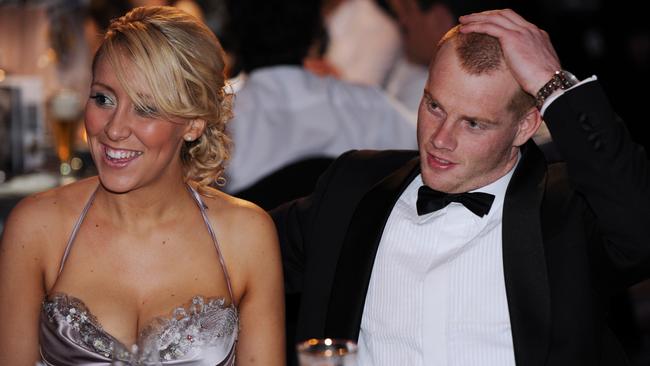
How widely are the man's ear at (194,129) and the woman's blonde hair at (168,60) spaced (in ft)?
0.06

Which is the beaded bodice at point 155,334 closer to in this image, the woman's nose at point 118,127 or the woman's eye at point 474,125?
the woman's nose at point 118,127

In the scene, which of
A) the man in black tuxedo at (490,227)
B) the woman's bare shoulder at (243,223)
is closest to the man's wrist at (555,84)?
the man in black tuxedo at (490,227)

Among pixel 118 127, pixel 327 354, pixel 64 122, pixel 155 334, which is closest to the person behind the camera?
pixel 327 354

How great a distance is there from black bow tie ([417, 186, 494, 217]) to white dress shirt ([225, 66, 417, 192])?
1504mm

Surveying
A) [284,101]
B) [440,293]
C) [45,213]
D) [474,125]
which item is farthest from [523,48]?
[284,101]

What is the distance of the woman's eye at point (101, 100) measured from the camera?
2.41 meters

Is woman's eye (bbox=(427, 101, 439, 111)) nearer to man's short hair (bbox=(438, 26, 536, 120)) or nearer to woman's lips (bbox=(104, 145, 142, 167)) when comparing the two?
man's short hair (bbox=(438, 26, 536, 120))

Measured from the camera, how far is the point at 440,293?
2520 millimetres

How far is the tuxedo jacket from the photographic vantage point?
7.68 feet

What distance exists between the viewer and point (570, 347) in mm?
2393

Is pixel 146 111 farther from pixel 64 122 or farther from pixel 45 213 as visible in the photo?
pixel 64 122

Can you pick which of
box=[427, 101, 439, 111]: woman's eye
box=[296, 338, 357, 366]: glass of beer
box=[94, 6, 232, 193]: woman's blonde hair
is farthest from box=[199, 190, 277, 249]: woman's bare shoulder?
box=[296, 338, 357, 366]: glass of beer

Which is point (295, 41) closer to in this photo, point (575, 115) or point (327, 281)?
point (327, 281)

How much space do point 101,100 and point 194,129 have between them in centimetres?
A: 26
